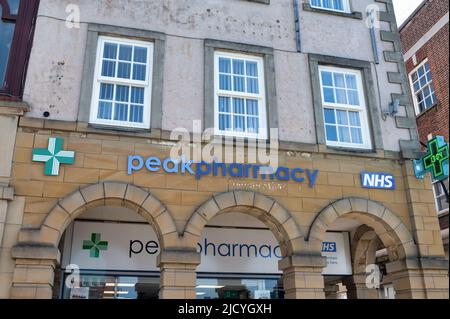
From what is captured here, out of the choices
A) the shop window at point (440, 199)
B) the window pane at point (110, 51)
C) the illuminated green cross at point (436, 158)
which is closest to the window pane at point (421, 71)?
the shop window at point (440, 199)

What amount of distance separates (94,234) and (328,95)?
236 inches

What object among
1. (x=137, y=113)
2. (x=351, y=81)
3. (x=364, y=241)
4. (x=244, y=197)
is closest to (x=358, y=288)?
(x=364, y=241)

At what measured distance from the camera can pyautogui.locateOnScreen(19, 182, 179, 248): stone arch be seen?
7.83 meters

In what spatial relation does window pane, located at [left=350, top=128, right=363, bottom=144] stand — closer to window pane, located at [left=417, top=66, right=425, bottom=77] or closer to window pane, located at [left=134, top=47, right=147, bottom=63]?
window pane, located at [left=134, top=47, right=147, bottom=63]

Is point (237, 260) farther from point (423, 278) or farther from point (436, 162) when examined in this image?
point (436, 162)

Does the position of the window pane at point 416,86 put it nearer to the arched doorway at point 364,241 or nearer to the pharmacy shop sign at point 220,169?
the arched doorway at point 364,241

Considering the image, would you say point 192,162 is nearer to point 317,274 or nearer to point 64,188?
point 64,188

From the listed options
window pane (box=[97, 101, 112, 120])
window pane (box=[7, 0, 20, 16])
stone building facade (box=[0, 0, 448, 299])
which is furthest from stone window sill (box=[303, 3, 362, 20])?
window pane (box=[7, 0, 20, 16])

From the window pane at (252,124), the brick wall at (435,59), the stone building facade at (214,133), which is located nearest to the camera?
the stone building facade at (214,133)

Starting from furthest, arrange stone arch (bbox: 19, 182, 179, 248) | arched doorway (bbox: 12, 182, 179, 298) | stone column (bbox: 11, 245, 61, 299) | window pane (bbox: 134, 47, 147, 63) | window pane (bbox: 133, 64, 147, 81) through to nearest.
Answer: window pane (bbox: 134, 47, 147, 63) → window pane (bbox: 133, 64, 147, 81) → stone arch (bbox: 19, 182, 179, 248) → arched doorway (bbox: 12, 182, 179, 298) → stone column (bbox: 11, 245, 61, 299)

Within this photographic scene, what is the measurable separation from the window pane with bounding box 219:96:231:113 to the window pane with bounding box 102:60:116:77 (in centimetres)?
221

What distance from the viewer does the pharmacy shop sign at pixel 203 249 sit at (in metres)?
10.0

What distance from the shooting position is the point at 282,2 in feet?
35.9

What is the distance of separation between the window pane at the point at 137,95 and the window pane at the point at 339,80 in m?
4.39
